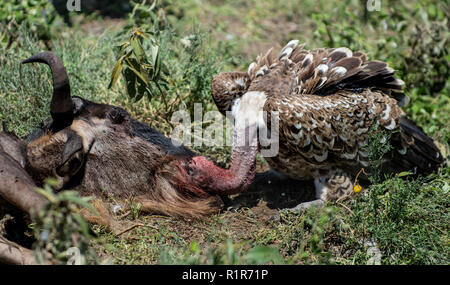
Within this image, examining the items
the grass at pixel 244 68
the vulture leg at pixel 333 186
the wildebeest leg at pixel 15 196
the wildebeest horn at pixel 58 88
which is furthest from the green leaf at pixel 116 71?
the vulture leg at pixel 333 186

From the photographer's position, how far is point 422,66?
6.94 metres

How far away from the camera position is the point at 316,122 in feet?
14.9

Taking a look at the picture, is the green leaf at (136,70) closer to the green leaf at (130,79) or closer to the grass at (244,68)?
the green leaf at (130,79)

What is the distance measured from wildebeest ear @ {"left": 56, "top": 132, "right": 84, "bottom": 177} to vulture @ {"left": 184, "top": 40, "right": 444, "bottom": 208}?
34.7 inches

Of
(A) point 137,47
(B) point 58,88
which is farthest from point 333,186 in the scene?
(B) point 58,88

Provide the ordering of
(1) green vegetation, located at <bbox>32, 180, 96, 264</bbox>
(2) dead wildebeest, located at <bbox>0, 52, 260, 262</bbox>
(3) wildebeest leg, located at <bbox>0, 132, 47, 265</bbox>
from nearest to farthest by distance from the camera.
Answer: (1) green vegetation, located at <bbox>32, 180, 96, 264</bbox>, (3) wildebeest leg, located at <bbox>0, 132, 47, 265</bbox>, (2) dead wildebeest, located at <bbox>0, 52, 260, 262</bbox>

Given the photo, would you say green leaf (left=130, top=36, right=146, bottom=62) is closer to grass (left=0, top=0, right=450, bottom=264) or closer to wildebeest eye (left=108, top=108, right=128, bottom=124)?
wildebeest eye (left=108, top=108, right=128, bottom=124)

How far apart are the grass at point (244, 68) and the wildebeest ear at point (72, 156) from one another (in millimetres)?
582

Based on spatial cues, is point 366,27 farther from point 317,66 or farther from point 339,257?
point 339,257

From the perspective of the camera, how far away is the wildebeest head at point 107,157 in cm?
408

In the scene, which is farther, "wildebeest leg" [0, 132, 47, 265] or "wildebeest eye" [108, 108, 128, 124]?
"wildebeest eye" [108, 108, 128, 124]

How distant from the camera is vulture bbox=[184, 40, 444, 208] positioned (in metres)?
4.50

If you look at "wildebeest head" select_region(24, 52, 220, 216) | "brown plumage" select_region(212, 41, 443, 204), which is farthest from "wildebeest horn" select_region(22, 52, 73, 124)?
"brown plumage" select_region(212, 41, 443, 204)
